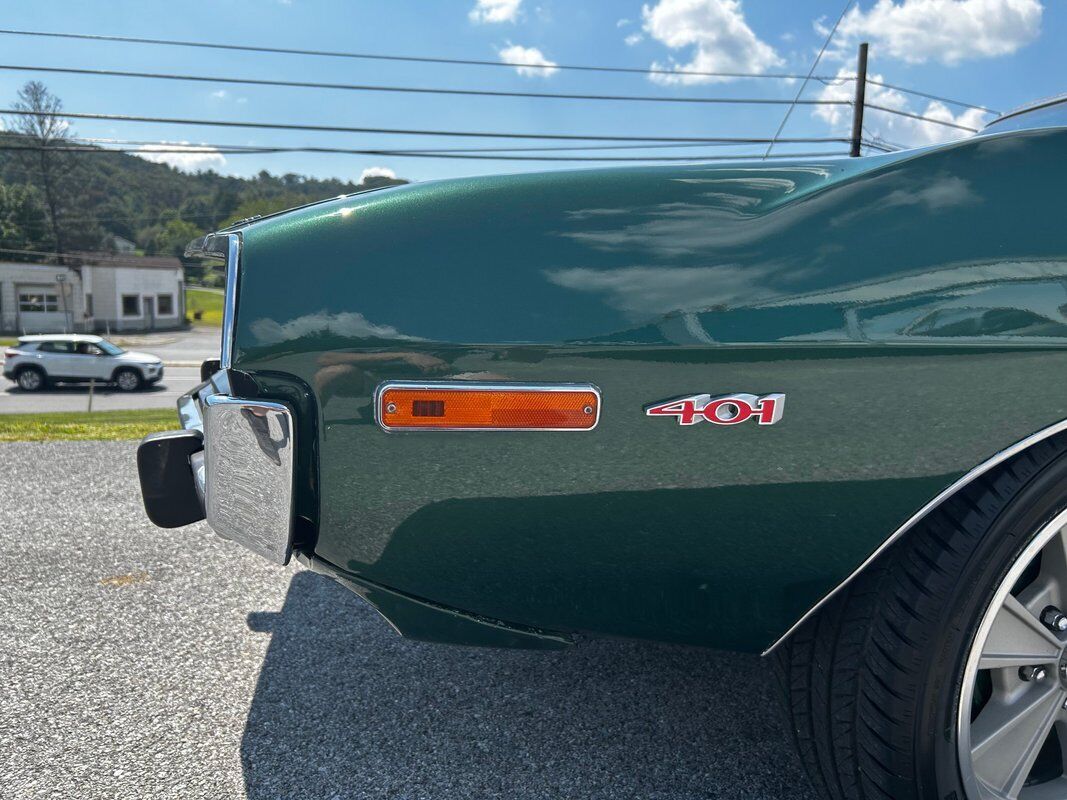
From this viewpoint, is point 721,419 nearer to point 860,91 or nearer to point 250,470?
point 250,470

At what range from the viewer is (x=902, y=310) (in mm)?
1484

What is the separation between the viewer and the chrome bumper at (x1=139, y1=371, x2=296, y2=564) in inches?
63.2

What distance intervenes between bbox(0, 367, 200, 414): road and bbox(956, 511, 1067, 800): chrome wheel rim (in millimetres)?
20496

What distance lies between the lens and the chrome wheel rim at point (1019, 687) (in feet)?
5.39

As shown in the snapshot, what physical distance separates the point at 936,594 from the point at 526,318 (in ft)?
3.05

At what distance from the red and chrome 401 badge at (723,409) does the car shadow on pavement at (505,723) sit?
104 cm

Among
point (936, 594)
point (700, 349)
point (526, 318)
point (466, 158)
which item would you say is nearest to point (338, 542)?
point (526, 318)

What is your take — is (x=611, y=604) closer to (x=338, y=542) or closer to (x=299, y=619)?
(x=338, y=542)

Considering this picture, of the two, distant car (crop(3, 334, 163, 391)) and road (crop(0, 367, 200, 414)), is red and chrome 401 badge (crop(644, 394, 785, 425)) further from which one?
distant car (crop(3, 334, 163, 391))

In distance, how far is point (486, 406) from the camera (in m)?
1.52

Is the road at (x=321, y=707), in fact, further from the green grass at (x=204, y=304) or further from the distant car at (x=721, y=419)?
the green grass at (x=204, y=304)

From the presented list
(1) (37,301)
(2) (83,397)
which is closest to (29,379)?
(2) (83,397)

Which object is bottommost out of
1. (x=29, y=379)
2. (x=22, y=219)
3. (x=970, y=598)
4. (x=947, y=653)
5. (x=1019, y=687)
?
(x=29, y=379)

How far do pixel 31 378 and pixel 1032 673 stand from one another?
1089 inches
